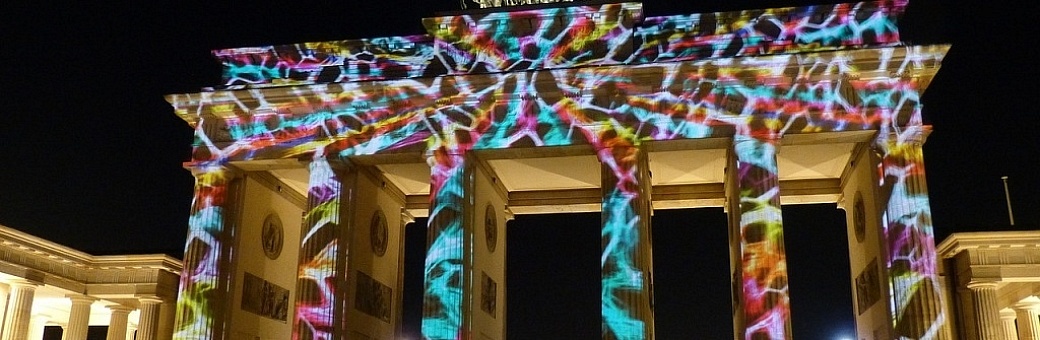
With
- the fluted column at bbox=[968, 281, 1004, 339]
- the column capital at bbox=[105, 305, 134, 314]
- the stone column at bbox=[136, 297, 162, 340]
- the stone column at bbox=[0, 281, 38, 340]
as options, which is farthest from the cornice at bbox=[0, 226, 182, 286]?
the fluted column at bbox=[968, 281, 1004, 339]

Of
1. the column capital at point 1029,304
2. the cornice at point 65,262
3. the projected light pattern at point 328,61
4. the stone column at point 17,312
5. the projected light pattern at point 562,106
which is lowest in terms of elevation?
the stone column at point 17,312

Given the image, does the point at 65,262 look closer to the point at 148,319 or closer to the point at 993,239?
the point at 148,319

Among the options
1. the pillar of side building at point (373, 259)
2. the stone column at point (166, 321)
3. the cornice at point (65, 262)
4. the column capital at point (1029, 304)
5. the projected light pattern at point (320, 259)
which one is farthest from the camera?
the stone column at point (166, 321)

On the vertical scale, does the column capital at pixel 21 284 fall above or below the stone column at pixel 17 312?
above

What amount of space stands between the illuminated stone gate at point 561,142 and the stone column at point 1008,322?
755cm

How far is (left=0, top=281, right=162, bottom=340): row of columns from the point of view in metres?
26.1

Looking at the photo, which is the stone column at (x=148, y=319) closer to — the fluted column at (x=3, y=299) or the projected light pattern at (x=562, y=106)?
the fluted column at (x=3, y=299)

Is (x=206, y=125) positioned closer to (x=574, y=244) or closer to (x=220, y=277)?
(x=220, y=277)

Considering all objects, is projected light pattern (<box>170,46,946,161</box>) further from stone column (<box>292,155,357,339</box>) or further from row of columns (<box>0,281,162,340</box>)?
row of columns (<box>0,281,162,340</box>)

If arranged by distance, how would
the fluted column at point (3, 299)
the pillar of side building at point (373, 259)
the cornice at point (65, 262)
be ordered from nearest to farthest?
1. the pillar of side building at point (373, 259)
2. the cornice at point (65, 262)
3. the fluted column at point (3, 299)

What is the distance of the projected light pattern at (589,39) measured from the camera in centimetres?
2105

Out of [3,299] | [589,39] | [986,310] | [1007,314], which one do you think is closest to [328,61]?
[589,39]

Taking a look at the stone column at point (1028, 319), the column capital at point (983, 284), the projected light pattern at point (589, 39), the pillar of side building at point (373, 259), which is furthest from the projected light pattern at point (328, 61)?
the stone column at point (1028, 319)

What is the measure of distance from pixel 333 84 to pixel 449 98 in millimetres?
2847
